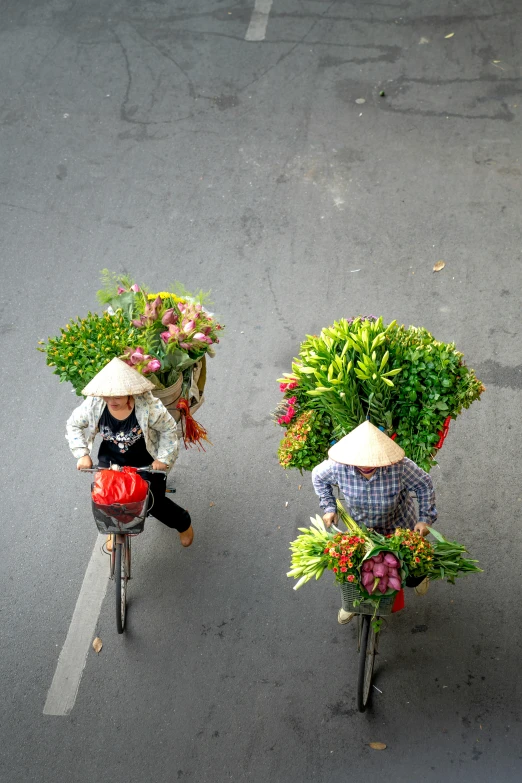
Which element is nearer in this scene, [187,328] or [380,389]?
[380,389]

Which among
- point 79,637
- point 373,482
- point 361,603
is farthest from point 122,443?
point 361,603

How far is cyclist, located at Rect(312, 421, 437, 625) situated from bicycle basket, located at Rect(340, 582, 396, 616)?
17.0 inches

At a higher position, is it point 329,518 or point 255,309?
point 329,518

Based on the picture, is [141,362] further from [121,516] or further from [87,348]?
[121,516]

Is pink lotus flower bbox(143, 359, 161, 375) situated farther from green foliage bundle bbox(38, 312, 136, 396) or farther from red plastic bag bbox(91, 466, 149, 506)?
red plastic bag bbox(91, 466, 149, 506)

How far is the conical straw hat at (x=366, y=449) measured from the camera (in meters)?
4.10

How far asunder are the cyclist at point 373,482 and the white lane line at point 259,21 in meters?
7.18

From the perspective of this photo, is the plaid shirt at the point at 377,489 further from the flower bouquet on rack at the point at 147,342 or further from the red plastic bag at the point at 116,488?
the flower bouquet on rack at the point at 147,342

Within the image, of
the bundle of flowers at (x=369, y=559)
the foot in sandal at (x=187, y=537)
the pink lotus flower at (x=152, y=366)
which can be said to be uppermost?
the pink lotus flower at (x=152, y=366)

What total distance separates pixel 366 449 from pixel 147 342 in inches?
61.9

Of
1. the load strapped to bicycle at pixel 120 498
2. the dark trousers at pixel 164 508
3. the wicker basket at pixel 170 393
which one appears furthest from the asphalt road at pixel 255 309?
the wicker basket at pixel 170 393

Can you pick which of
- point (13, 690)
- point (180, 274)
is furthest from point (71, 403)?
point (13, 690)

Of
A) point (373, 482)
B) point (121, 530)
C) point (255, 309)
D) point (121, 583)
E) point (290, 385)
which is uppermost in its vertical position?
point (290, 385)

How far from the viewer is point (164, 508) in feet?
17.3
